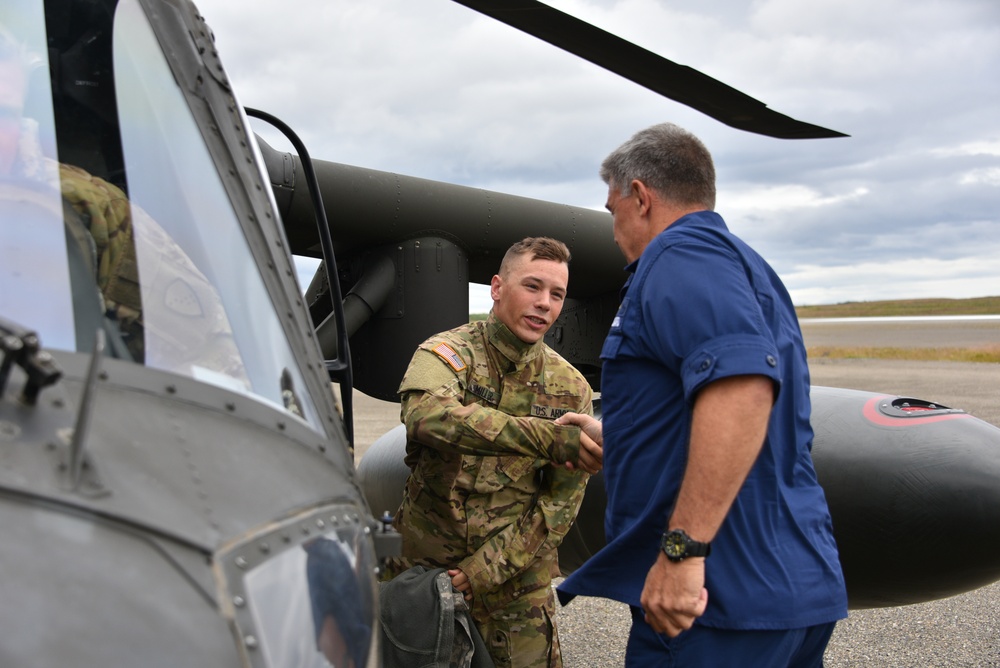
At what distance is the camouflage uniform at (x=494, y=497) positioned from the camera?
307cm

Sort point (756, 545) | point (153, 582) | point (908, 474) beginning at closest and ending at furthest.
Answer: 1. point (153, 582)
2. point (756, 545)
3. point (908, 474)

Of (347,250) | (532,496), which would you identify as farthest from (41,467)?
(347,250)

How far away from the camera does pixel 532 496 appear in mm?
3260

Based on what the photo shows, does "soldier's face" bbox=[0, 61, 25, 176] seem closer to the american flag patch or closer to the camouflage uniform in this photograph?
the camouflage uniform

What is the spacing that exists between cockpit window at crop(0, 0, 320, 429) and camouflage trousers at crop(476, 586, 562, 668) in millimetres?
1505

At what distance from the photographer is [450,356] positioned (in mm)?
3166

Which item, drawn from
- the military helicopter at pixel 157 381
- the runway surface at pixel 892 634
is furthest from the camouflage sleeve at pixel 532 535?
the runway surface at pixel 892 634

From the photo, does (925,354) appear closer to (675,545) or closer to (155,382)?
(675,545)

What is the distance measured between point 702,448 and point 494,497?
4.12 feet

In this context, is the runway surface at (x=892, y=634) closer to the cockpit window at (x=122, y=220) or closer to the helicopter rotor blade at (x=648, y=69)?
the helicopter rotor blade at (x=648, y=69)

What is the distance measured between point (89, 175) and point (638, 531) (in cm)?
144

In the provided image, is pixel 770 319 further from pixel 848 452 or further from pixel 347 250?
pixel 347 250

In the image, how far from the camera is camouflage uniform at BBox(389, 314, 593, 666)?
10.1 ft

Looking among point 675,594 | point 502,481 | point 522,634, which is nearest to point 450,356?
point 502,481
